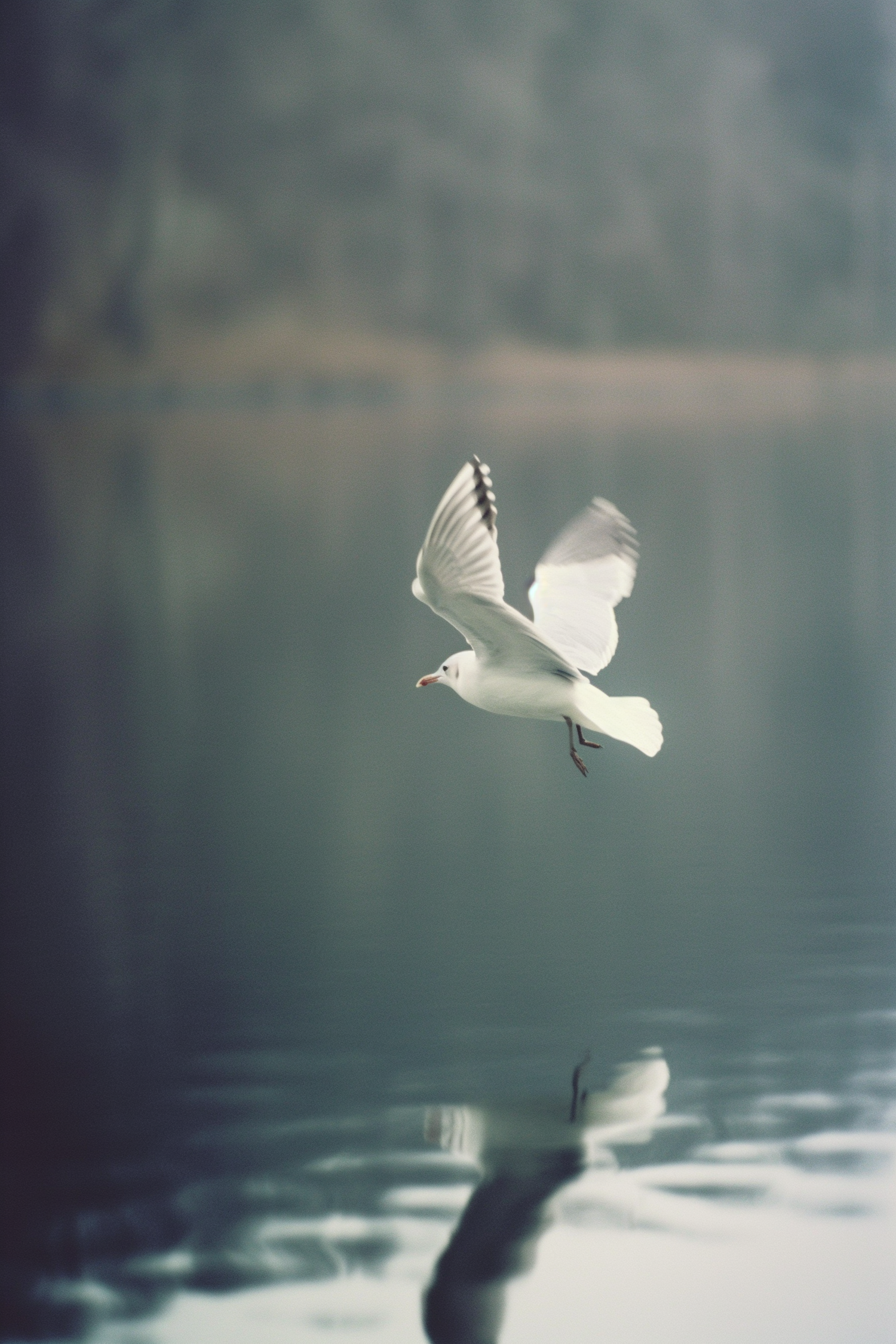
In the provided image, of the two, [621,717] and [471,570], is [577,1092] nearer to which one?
[621,717]

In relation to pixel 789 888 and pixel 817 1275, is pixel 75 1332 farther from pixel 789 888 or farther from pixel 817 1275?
pixel 789 888

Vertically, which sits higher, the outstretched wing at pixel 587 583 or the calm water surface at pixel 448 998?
the outstretched wing at pixel 587 583

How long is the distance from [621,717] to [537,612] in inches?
27.4

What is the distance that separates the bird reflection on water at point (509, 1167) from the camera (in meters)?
3.25

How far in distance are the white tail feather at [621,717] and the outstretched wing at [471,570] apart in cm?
21

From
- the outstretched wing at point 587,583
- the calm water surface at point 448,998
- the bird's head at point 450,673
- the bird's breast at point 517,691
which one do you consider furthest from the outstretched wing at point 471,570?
the calm water surface at point 448,998

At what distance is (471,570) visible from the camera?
354 centimetres

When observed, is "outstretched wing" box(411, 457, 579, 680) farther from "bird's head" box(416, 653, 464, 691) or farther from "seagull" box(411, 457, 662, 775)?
"bird's head" box(416, 653, 464, 691)

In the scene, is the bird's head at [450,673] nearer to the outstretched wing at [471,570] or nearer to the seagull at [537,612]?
the seagull at [537,612]

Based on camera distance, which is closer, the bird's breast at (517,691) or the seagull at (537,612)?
the seagull at (537,612)

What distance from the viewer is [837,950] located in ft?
15.6

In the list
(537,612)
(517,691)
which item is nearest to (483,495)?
(517,691)

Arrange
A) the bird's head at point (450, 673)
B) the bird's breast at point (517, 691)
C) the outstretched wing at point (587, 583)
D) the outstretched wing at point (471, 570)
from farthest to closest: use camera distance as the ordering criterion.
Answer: the outstretched wing at point (587, 583)
the bird's head at point (450, 673)
the bird's breast at point (517, 691)
the outstretched wing at point (471, 570)

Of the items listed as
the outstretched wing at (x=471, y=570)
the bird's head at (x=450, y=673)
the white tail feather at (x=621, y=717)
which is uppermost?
the outstretched wing at (x=471, y=570)
